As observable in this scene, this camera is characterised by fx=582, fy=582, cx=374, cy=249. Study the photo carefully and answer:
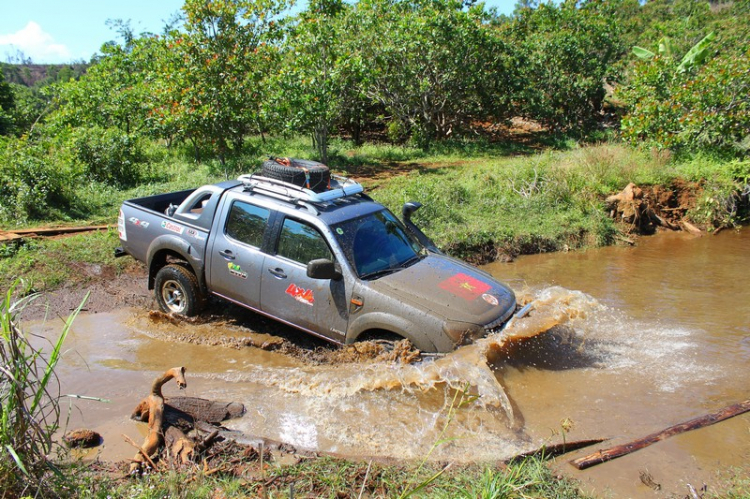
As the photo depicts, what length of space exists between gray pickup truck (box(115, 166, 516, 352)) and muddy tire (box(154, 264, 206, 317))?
→ 1 centimetres

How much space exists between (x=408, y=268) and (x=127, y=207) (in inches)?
151

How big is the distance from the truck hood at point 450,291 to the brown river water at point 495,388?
284 mm

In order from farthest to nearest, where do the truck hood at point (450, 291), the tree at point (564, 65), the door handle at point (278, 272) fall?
the tree at point (564, 65) → the door handle at point (278, 272) → the truck hood at point (450, 291)

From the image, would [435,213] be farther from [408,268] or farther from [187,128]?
[187,128]

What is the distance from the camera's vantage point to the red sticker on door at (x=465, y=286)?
5.61 meters

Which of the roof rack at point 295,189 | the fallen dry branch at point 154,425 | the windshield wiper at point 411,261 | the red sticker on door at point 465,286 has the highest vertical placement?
the roof rack at point 295,189

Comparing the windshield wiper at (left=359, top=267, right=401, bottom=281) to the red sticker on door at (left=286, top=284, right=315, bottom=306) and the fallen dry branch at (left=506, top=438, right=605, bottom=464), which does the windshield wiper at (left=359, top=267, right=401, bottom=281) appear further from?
the fallen dry branch at (left=506, top=438, right=605, bottom=464)

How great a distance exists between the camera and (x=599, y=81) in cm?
2134

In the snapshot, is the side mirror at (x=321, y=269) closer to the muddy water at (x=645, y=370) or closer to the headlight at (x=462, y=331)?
the headlight at (x=462, y=331)

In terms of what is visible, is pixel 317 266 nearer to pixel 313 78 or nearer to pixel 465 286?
pixel 465 286

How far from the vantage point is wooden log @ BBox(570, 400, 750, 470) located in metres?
4.38

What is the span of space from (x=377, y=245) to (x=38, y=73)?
135 metres

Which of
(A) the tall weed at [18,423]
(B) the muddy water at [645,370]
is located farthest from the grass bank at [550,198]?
(A) the tall weed at [18,423]

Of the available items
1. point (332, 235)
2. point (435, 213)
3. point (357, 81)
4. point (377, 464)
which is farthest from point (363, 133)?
point (377, 464)
